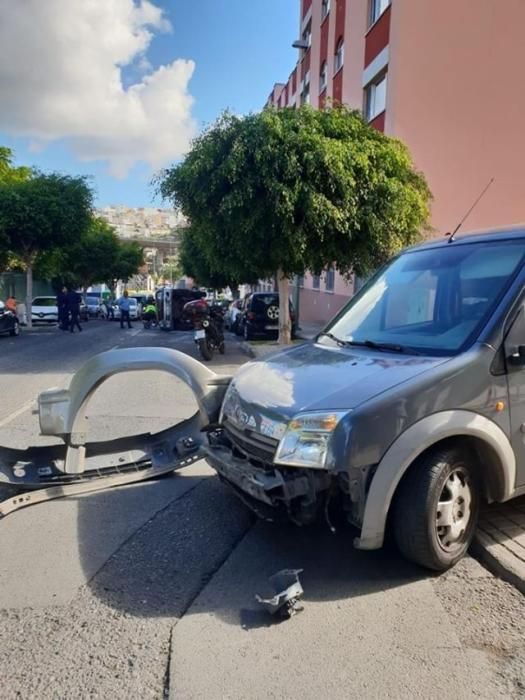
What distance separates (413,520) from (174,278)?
96276mm

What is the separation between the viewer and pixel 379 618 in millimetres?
2885

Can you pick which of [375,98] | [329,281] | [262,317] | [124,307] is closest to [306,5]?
[375,98]

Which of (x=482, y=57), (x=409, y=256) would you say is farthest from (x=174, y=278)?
(x=409, y=256)

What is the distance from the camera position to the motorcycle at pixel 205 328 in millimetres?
13589

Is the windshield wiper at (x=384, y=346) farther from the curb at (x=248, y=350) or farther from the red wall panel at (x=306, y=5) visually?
the red wall panel at (x=306, y=5)

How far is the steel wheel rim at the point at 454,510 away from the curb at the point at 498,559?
220 mm

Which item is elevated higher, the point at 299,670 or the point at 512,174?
the point at 512,174

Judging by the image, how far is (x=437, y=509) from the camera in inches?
126

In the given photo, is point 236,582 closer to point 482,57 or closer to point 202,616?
point 202,616

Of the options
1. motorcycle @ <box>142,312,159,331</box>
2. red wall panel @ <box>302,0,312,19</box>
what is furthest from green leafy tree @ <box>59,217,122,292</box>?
red wall panel @ <box>302,0,312,19</box>

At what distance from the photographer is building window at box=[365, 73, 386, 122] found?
57.1 feet

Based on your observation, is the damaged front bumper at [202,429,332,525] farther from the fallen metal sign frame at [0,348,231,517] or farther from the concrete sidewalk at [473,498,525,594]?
the concrete sidewalk at [473,498,525,594]

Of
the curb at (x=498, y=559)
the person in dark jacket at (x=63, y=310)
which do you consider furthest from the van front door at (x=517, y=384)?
the person in dark jacket at (x=63, y=310)

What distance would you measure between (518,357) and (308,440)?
1.43 m
